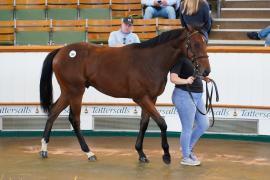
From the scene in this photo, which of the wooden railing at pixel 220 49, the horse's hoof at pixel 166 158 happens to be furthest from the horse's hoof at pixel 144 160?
the wooden railing at pixel 220 49

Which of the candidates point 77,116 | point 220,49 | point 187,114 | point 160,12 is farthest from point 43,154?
point 160,12

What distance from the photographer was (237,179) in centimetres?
873

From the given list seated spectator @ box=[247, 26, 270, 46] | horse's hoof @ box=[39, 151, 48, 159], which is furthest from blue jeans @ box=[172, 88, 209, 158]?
seated spectator @ box=[247, 26, 270, 46]

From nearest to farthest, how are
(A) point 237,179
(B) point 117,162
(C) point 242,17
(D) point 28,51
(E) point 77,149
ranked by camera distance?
(A) point 237,179
(B) point 117,162
(E) point 77,149
(D) point 28,51
(C) point 242,17

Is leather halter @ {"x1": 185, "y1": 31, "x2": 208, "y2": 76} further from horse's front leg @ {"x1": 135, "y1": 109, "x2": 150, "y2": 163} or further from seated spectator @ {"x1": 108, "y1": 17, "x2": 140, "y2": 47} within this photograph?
seated spectator @ {"x1": 108, "y1": 17, "x2": 140, "y2": 47}

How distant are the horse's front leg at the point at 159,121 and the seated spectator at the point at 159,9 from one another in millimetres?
5481

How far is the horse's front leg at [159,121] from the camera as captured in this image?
9.46 metres

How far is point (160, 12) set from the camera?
1495 centimetres

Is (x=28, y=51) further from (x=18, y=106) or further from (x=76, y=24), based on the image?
(x=76, y=24)

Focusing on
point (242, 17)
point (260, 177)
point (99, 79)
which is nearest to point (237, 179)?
point (260, 177)

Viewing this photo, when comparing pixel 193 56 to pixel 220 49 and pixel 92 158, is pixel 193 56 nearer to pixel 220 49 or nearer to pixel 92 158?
pixel 92 158

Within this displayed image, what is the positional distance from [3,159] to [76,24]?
4.80 meters

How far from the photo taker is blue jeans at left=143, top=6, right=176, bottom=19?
1478cm

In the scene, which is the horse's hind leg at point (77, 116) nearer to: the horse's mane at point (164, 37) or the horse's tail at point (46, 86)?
the horse's tail at point (46, 86)
